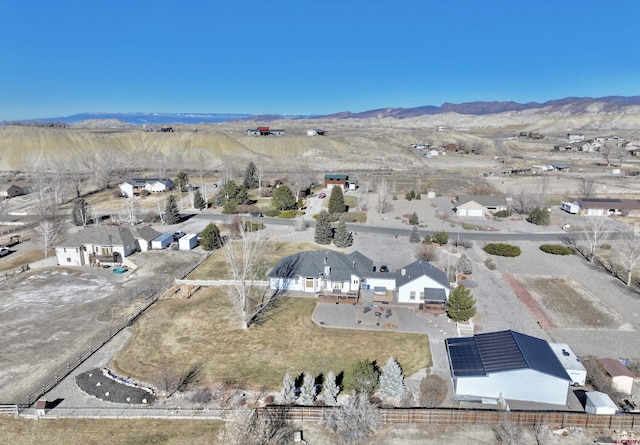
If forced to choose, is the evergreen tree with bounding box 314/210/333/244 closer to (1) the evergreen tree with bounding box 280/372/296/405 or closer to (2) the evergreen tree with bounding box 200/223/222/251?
(2) the evergreen tree with bounding box 200/223/222/251

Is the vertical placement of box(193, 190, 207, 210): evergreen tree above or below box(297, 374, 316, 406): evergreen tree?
above

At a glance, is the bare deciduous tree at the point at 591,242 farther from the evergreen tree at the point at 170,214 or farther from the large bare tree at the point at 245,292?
the evergreen tree at the point at 170,214

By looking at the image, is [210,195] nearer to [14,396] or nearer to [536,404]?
[14,396]

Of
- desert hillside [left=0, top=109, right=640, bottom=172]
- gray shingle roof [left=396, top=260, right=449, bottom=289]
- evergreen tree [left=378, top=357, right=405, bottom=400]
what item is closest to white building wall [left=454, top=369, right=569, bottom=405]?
evergreen tree [left=378, top=357, right=405, bottom=400]

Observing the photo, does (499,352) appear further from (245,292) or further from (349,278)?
(245,292)

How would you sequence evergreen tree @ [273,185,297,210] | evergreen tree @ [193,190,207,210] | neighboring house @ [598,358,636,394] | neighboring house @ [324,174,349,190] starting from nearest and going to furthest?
1. neighboring house @ [598,358,636,394]
2. evergreen tree @ [273,185,297,210]
3. evergreen tree @ [193,190,207,210]
4. neighboring house @ [324,174,349,190]

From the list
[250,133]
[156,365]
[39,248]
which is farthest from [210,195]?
[250,133]

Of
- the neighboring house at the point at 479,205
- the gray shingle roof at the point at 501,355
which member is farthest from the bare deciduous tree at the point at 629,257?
the neighboring house at the point at 479,205
